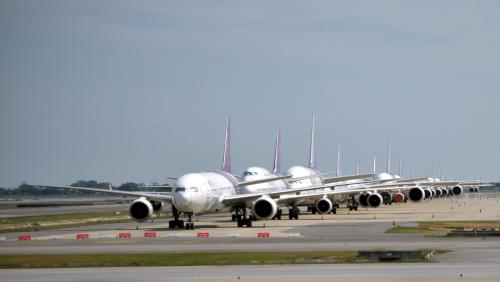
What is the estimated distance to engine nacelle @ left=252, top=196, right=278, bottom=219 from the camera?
73812 millimetres

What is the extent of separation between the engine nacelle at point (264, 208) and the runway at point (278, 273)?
35103 millimetres

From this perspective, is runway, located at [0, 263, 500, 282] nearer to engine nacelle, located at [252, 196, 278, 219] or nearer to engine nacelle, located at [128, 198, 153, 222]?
engine nacelle, located at [128, 198, 153, 222]

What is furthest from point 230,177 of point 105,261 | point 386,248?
point 105,261

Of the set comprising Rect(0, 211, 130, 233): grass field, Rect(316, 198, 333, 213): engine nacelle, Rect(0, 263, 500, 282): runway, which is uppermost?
Rect(316, 198, 333, 213): engine nacelle

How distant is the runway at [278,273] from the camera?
1304 inches

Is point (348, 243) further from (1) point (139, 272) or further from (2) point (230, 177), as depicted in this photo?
(2) point (230, 177)

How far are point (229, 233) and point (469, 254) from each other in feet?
79.9

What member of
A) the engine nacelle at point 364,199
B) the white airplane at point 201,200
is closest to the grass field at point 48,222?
the white airplane at point 201,200

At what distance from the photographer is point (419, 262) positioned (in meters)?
39.0

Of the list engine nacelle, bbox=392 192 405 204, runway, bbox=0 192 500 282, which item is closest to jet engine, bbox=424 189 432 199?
engine nacelle, bbox=392 192 405 204

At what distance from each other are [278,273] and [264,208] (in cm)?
3856

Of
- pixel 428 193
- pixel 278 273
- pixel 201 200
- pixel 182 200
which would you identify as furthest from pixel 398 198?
pixel 278 273

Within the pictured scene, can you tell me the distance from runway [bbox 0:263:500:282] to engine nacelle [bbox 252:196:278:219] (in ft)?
115

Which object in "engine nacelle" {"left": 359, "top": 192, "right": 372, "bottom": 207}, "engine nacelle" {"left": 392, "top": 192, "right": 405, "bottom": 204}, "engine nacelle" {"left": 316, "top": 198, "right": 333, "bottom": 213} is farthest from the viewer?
"engine nacelle" {"left": 392, "top": 192, "right": 405, "bottom": 204}
